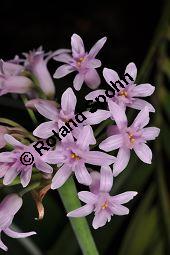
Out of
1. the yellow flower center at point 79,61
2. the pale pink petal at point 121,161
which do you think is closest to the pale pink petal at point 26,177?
the pale pink petal at point 121,161

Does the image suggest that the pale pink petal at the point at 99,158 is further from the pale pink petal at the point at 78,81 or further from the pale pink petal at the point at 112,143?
the pale pink petal at the point at 78,81

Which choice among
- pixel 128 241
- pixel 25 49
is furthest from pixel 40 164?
pixel 25 49

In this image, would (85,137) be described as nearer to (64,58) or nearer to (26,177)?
(26,177)

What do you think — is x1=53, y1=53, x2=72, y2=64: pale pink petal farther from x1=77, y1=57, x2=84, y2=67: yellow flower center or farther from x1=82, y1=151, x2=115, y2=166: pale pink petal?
x1=82, y1=151, x2=115, y2=166: pale pink petal

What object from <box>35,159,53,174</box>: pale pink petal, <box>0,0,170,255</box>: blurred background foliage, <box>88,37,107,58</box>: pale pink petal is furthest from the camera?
<box>0,0,170,255</box>: blurred background foliage

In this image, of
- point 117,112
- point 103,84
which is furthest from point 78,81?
point 103,84

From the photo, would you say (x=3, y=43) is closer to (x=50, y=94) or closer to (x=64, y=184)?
(x=50, y=94)

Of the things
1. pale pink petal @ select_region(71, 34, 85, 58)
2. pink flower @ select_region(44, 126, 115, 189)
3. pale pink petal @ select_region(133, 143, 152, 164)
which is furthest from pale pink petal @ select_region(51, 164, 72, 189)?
pale pink petal @ select_region(71, 34, 85, 58)
